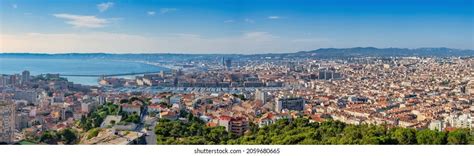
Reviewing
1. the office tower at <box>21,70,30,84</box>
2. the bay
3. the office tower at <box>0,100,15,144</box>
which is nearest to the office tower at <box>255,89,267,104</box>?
the bay

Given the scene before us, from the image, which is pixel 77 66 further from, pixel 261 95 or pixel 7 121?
pixel 261 95

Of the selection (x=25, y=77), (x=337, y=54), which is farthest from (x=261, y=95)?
(x=25, y=77)

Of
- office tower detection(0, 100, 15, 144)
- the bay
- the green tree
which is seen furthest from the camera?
the bay

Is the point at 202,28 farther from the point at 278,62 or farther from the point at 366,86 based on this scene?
the point at 366,86

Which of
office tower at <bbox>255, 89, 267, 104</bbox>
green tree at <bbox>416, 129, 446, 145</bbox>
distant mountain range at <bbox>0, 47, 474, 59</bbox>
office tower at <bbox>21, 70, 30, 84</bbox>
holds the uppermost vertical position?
distant mountain range at <bbox>0, 47, 474, 59</bbox>

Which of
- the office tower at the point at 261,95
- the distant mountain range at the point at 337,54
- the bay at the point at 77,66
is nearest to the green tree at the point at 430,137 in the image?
the distant mountain range at the point at 337,54

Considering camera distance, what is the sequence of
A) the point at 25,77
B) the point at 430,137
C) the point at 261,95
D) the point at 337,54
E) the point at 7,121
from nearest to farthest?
the point at 430,137 < the point at 7,121 < the point at 337,54 < the point at 25,77 < the point at 261,95

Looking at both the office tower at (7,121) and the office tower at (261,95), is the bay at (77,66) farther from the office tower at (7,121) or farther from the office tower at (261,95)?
the office tower at (261,95)

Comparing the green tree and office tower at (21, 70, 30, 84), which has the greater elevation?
office tower at (21, 70, 30, 84)

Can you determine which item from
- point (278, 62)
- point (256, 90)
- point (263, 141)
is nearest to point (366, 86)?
point (256, 90)

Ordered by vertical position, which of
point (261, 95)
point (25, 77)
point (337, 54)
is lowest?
point (261, 95)

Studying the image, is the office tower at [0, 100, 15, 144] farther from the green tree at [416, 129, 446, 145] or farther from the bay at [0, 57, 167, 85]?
the green tree at [416, 129, 446, 145]
